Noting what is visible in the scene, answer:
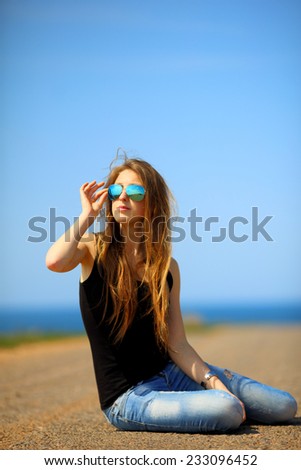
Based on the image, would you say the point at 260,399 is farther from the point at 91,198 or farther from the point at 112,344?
the point at 91,198

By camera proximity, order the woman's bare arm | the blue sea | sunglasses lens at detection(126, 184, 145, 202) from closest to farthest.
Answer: the woman's bare arm, sunglasses lens at detection(126, 184, 145, 202), the blue sea

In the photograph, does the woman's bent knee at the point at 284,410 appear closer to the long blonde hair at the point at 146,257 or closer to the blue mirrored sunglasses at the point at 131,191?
the long blonde hair at the point at 146,257

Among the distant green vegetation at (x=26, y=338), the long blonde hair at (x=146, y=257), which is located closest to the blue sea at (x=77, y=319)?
the distant green vegetation at (x=26, y=338)

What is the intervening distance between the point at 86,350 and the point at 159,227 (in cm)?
883

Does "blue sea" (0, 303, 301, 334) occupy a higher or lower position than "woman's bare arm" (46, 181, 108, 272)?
lower

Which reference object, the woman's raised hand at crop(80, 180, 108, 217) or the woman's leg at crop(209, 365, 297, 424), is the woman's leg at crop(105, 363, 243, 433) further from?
the woman's raised hand at crop(80, 180, 108, 217)

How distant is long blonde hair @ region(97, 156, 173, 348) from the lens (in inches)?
148

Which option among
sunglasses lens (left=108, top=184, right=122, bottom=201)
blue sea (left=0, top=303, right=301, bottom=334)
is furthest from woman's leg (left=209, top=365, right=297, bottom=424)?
blue sea (left=0, top=303, right=301, bottom=334)

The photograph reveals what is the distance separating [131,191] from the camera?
12.7ft

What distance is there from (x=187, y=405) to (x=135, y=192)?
1228mm

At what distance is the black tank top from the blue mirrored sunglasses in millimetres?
432

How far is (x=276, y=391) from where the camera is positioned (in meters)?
4.03

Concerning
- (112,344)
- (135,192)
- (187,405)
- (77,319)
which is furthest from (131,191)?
(77,319)

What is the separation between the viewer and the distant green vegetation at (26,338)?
13.0 metres
